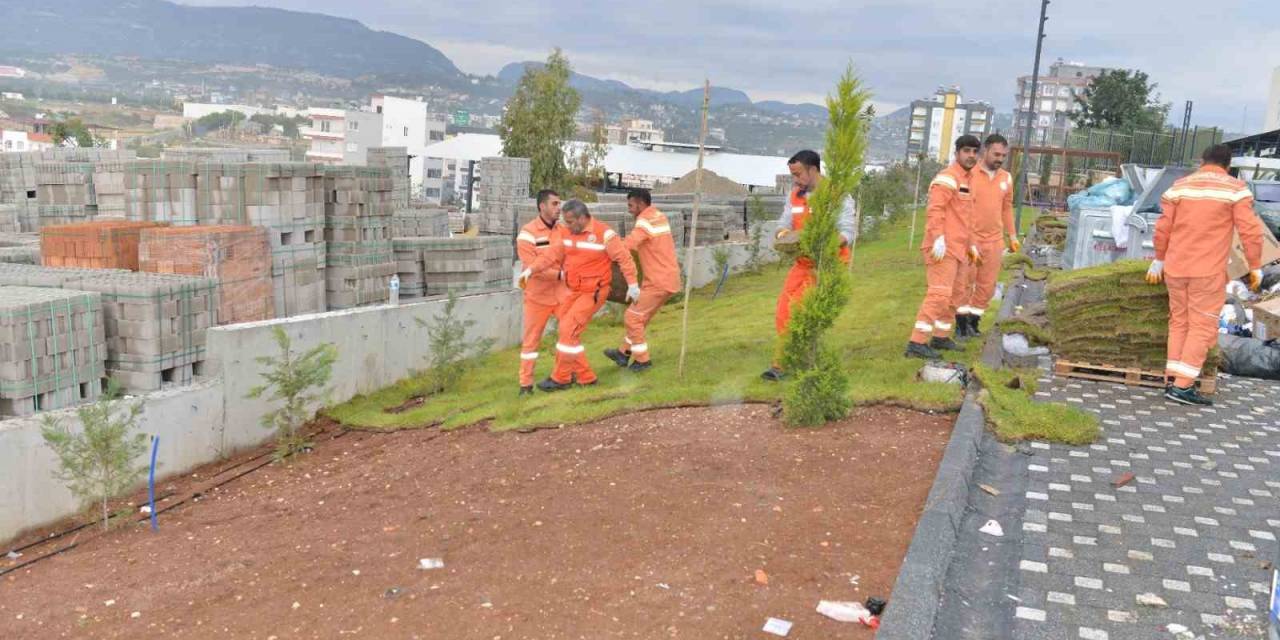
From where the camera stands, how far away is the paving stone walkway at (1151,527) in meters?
4.20

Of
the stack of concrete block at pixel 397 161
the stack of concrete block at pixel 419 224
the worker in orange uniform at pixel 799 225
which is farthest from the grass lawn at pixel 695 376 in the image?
the stack of concrete block at pixel 397 161

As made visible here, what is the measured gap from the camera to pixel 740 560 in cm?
474

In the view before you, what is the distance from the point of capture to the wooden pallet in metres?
8.04

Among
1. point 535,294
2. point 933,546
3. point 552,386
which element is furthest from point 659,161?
point 933,546

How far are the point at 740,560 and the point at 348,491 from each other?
11.3 ft

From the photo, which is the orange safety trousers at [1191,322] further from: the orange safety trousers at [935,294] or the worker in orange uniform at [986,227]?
the worker in orange uniform at [986,227]

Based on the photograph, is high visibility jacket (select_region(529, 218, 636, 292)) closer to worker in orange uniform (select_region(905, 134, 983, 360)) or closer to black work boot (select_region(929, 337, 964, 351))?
worker in orange uniform (select_region(905, 134, 983, 360))

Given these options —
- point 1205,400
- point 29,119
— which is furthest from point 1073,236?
point 29,119

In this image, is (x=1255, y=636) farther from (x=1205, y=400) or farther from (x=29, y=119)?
(x=29, y=119)

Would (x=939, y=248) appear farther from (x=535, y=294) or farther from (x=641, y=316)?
(x=535, y=294)

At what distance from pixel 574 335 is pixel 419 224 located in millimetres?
7568

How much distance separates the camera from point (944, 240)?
8477 mm

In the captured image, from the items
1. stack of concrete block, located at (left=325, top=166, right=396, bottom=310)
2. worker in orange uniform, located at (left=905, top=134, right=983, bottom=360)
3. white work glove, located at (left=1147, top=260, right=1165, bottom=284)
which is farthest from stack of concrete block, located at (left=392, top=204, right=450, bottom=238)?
white work glove, located at (left=1147, top=260, right=1165, bottom=284)

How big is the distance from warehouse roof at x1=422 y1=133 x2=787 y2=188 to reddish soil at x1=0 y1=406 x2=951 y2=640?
143ft
